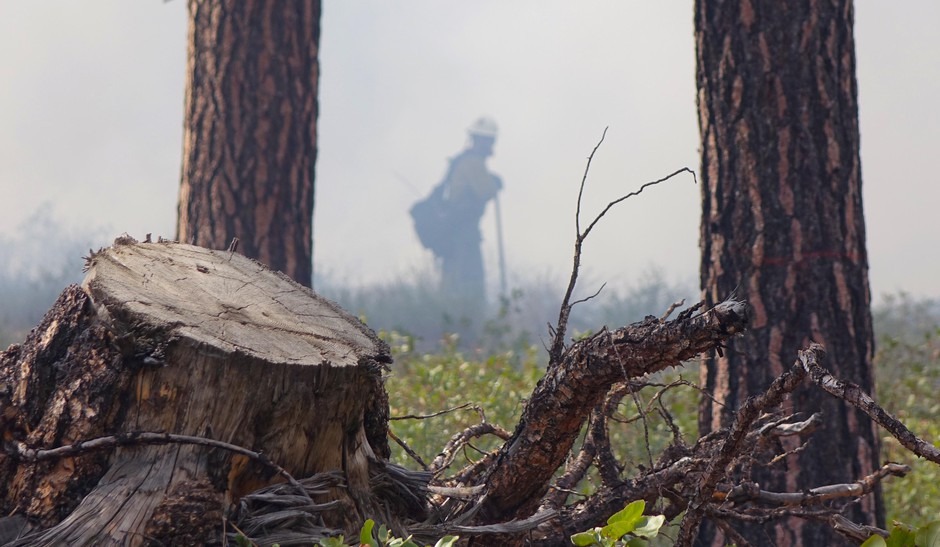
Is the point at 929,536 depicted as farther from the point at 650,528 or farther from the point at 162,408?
the point at 162,408

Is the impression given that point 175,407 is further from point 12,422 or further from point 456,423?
→ point 456,423

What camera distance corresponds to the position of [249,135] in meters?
5.01

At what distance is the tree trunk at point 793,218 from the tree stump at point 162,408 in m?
2.17

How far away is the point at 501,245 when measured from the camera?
35.5 metres

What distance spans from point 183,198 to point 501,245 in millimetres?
30561

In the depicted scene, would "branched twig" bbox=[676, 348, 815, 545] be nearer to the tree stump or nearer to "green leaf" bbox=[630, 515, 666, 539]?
"green leaf" bbox=[630, 515, 666, 539]

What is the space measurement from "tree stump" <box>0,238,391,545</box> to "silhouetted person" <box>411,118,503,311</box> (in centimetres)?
3397

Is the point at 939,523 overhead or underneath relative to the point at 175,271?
underneath

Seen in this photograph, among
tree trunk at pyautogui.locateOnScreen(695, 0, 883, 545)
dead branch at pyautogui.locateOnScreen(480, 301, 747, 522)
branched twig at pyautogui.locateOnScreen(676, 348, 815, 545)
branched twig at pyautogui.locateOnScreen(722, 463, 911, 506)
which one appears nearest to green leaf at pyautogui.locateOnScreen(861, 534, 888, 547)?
branched twig at pyautogui.locateOnScreen(676, 348, 815, 545)

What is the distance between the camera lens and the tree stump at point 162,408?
160cm

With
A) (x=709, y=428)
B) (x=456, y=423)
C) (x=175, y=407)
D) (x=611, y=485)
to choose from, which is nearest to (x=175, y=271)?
(x=175, y=407)

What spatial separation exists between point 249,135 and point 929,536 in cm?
429

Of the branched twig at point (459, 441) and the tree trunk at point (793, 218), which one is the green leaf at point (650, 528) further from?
the tree trunk at point (793, 218)

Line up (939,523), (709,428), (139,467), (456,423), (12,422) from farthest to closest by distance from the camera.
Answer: (456,423)
(709,428)
(12,422)
(139,467)
(939,523)
